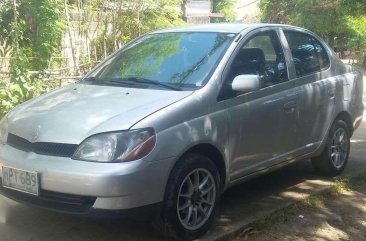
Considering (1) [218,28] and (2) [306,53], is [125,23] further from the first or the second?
(1) [218,28]

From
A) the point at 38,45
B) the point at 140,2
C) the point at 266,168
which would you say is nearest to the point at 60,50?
the point at 38,45

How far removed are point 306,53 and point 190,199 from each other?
2.43 metres

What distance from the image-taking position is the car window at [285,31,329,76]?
5273 millimetres

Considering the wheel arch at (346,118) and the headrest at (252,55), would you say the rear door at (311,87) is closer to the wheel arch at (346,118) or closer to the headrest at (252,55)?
the wheel arch at (346,118)

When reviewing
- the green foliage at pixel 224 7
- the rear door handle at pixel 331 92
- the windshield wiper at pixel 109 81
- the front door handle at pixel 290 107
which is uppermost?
the green foliage at pixel 224 7

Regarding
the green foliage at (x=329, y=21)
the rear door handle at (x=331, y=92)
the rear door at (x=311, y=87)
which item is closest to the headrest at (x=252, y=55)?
the rear door at (x=311, y=87)

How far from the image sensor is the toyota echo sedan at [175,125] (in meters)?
3.49

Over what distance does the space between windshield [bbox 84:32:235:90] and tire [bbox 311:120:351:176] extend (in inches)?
74.5

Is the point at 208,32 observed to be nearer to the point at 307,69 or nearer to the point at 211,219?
Answer: the point at 307,69

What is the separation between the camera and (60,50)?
929 centimetres

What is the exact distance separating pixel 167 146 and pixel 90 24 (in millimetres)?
7128

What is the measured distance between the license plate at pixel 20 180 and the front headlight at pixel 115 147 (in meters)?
0.37

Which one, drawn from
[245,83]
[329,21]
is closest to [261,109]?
[245,83]

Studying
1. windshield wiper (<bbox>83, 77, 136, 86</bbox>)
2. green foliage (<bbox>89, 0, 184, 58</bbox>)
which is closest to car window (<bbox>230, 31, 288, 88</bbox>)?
windshield wiper (<bbox>83, 77, 136, 86</bbox>)
